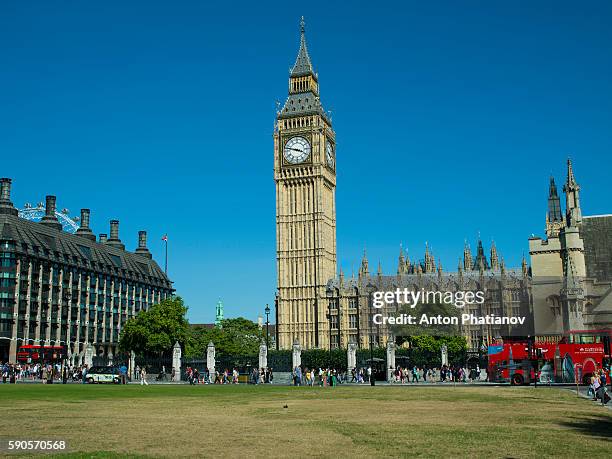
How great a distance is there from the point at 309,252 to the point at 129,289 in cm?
3698

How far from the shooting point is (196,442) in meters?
16.9

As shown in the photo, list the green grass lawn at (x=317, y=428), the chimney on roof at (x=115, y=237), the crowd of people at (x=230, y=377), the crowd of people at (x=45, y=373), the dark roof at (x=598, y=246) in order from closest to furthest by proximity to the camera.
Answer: the green grass lawn at (x=317, y=428) → the crowd of people at (x=45, y=373) → the crowd of people at (x=230, y=377) → the dark roof at (x=598, y=246) → the chimney on roof at (x=115, y=237)

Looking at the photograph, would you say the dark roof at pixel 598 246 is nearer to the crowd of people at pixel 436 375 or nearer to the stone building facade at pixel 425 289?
the stone building facade at pixel 425 289

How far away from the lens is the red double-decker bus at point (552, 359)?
1908 inches

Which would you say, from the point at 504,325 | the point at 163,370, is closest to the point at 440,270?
the point at 504,325

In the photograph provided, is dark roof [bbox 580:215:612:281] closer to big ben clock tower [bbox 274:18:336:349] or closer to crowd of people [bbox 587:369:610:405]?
big ben clock tower [bbox 274:18:336:349]

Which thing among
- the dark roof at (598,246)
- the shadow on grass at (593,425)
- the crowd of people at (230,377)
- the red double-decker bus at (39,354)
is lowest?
the shadow on grass at (593,425)

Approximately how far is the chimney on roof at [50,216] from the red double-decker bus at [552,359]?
283 ft

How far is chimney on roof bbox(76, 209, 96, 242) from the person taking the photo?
428 ft

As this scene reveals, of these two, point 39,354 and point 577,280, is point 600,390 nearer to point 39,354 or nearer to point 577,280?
point 577,280

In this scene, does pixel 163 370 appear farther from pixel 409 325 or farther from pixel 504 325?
pixel 504 325

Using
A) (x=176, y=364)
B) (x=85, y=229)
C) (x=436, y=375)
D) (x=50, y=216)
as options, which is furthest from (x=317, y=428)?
(x=85, y=229)

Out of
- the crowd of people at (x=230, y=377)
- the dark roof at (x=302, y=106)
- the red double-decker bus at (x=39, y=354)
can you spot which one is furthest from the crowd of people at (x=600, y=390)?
the dark roof at (x=302, y=106)

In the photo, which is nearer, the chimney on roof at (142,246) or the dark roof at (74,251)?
the dark roof at (74,251)
